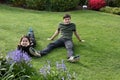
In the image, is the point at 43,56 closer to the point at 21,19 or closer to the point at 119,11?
the point at 21,19

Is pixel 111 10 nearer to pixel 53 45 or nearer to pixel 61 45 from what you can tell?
pixel 61 45

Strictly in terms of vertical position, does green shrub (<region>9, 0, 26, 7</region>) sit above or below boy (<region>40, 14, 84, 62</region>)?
below

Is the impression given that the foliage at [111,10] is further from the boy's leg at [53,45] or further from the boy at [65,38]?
the boy's leg at [53,45]

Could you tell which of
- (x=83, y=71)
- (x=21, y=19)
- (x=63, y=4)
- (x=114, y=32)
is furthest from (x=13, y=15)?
(x=83, y=71)

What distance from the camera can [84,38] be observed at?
10430mm

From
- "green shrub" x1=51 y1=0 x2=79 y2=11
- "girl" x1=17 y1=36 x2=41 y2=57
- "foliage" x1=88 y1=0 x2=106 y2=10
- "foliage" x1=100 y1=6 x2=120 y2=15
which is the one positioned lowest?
"foliage" x1=100 y1=6 x2=120 y2=15

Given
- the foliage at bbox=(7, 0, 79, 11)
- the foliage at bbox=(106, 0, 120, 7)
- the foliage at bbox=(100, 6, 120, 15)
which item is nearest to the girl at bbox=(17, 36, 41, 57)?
the foliage at bbox=(7, 0, 79, 11)

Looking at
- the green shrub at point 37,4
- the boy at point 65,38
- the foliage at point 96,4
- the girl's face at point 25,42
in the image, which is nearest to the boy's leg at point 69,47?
the boy at point 65,38

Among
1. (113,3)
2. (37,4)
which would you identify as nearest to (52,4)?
(37,4)

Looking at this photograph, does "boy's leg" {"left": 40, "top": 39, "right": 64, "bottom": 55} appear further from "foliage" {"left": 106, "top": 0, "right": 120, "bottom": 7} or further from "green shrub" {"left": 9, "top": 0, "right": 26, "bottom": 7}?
"foliage" {"left": 106, "top": 0, "right": 120, "bottom": 7}

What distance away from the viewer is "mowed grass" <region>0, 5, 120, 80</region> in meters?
7.81

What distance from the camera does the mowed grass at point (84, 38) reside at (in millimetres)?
7812

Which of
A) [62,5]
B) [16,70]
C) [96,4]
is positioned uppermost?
[16,70]

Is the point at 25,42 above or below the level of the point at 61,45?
above
